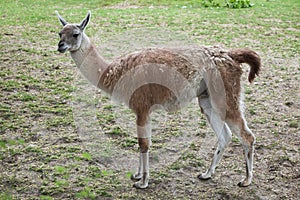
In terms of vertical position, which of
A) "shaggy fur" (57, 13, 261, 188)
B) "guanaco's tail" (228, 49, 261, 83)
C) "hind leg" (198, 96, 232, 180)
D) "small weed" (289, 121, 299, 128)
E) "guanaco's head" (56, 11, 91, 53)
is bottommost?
"small weed" (289, 121, 299, 128)

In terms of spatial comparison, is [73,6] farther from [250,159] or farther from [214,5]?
[250,159]

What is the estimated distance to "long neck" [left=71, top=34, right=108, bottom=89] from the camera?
13.5ft

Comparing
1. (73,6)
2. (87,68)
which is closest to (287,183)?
(87,68)

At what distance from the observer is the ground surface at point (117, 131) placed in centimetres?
397

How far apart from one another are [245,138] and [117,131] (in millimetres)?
1776

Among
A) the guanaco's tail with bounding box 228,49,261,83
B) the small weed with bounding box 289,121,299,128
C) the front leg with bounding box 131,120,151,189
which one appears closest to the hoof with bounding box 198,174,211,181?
the front leg with bounding box 131,120,151,189

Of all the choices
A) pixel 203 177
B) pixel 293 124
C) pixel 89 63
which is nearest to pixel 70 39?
pixel 89 63

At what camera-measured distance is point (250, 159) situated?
3.99m

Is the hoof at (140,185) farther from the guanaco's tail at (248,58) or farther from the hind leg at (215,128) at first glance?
the guanaco's tail at (248,58)

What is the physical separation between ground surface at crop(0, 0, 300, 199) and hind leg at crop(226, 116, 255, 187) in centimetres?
9

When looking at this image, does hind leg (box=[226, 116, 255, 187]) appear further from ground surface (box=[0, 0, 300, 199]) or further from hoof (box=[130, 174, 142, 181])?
hoof (box=[130, 174, 142, 181])

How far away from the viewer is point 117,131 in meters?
5.10

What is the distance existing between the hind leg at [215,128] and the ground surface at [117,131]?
10 centimetres

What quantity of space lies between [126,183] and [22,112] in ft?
6.98
